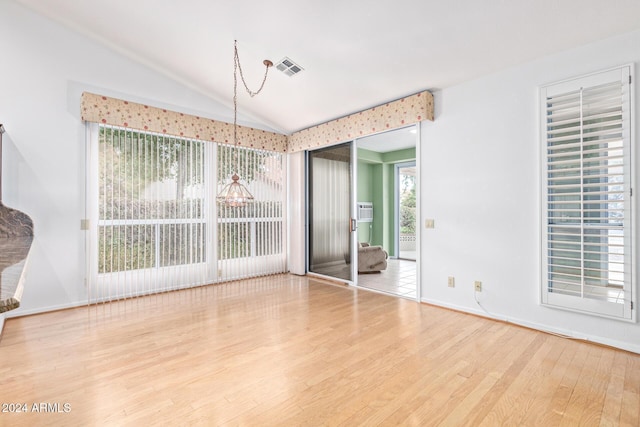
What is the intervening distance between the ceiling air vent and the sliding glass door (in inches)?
56.4

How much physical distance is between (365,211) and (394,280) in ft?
9.22

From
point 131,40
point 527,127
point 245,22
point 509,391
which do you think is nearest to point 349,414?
point 509,391

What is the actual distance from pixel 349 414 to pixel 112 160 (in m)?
4.04

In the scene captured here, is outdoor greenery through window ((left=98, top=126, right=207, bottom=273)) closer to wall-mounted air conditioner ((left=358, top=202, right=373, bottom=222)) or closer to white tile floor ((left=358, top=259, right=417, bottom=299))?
white tile floor ((left=358, top=259, right=417, bottom=299))

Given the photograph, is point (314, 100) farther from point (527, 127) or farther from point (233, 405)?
point (233, 405)

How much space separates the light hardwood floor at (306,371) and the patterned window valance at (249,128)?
2377mm

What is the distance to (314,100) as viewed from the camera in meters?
4.52

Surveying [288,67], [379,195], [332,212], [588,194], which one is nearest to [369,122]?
[288,67]

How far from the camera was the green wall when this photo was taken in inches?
311

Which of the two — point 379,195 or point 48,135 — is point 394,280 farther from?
point 48,135

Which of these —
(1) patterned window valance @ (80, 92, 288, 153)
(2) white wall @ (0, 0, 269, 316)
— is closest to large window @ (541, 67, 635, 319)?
(1) patterned window valance @ (80, 92, 288, 153)

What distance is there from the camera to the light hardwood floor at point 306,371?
1.83 meters

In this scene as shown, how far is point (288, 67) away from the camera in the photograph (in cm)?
388

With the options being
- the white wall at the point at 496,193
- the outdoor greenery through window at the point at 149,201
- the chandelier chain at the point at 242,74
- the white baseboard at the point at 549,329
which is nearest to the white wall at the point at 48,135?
the outdoor greenery through window at the point at 149,201
